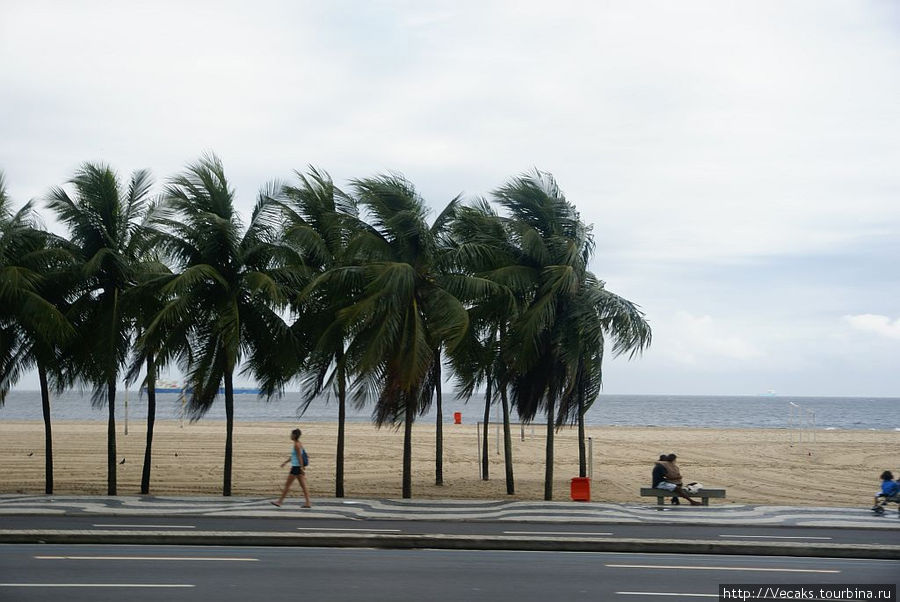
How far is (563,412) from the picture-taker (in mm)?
23500

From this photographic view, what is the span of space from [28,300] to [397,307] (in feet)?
28.2

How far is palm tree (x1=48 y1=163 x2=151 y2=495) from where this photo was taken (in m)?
21.9

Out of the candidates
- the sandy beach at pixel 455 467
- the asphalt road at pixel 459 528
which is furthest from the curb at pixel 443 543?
the sandy beach at pixel 455 467

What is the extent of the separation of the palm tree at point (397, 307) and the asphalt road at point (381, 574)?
7.56 metres

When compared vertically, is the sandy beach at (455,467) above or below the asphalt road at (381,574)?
below

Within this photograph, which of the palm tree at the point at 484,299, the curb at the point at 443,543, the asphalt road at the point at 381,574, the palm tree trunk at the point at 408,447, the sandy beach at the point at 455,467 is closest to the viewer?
the asphalt road at the point at 381,574

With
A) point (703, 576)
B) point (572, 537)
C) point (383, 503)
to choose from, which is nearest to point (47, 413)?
point (383, 503)

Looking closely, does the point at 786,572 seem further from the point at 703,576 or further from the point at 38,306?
the point at 38,306

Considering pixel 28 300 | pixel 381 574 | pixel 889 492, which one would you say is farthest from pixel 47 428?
pixel 889 492

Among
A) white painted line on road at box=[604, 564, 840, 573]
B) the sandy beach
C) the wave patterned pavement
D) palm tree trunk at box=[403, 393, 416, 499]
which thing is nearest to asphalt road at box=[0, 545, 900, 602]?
white painted line on road at box=[604, 564, 840, 573]

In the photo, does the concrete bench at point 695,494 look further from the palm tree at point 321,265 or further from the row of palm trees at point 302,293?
the palm tree at point 321,265

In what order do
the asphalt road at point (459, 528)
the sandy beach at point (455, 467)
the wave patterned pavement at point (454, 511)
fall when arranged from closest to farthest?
the asphalt road at point (459, 528), the wave patterned pavement at point (454, 511), the sandy beach at point (455, 467)

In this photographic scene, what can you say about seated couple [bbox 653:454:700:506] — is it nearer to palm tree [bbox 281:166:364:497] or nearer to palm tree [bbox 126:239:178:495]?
palm tree [bbox 281:166:364:497]

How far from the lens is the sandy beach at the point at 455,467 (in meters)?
25.6
